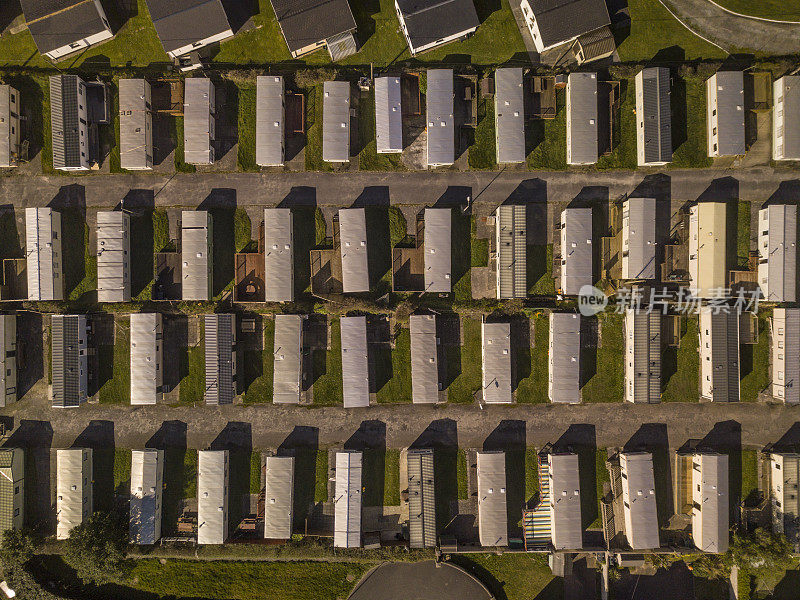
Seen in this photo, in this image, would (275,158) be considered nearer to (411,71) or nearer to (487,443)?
(411,71)

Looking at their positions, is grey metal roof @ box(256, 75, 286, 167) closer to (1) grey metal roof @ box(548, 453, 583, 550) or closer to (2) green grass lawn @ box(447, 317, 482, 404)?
(2) green grass lawn @ box(447, 317, 482, 404)

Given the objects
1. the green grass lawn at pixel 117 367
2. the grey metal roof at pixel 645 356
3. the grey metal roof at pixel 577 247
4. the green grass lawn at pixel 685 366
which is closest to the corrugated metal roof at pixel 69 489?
the green grass lawn at pixel 117 367

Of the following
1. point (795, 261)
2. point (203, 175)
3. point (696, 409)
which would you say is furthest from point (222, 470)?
point (795, 261)

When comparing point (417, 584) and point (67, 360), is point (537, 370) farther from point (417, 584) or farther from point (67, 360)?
point (67, 360)

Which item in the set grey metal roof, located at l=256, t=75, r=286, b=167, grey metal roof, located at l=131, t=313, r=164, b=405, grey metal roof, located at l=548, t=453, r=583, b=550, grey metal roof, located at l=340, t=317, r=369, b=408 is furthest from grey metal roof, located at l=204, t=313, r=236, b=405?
grey metal roof, located at l=548, t=453, r=583, b=550

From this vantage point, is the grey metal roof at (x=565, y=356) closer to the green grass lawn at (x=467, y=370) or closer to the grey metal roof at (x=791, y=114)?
the green grass lawn at (x=467, y=370)

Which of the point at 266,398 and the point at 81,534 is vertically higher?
the point at 266,398

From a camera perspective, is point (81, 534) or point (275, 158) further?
point (275, 158)
